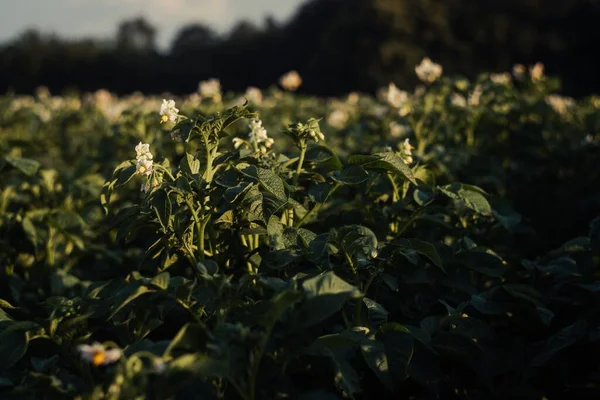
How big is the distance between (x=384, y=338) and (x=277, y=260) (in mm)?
354

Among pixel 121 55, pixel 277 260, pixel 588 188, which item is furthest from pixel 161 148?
pixel 121 55

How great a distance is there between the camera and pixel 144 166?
2.01 m

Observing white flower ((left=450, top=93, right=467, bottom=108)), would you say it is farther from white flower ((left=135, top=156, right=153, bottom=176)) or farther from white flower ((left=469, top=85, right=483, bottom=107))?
white flower ((left=135, top=156, right=153, bottom=176))

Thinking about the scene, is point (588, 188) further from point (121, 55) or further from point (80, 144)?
point (121, 55)

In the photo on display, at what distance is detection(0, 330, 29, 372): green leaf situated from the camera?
73.9 inches

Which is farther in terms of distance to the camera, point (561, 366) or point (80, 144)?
point (80, 144)

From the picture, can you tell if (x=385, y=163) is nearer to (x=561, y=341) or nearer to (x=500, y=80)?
(x=561, y=341)

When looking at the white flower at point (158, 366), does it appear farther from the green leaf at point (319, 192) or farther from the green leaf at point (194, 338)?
the green leaf at point (319, 192)

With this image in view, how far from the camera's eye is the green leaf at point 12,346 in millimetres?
1877

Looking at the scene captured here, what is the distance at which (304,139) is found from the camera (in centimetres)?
227

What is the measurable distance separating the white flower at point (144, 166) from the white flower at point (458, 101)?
2.63 m

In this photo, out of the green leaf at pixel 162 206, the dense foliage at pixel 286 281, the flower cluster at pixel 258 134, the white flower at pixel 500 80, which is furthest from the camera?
the white flower at pixel 500 80

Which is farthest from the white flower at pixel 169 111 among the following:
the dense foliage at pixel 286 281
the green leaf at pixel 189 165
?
the green leaf at pixel 189 165

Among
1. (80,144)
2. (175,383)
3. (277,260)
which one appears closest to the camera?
(175,383)
